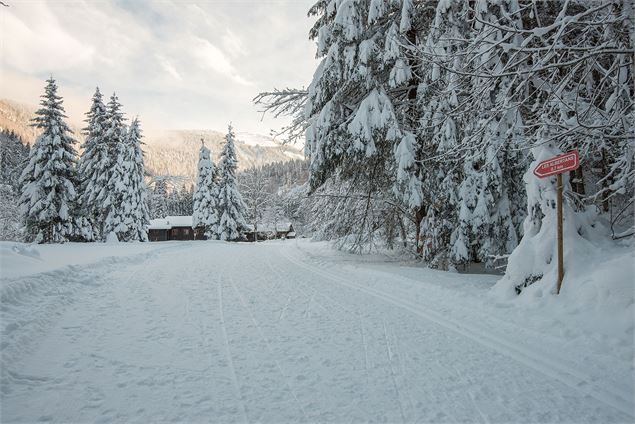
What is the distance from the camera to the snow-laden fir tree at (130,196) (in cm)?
3142

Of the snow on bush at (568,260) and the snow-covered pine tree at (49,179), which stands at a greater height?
the snow-covered pine tree at (49,179)

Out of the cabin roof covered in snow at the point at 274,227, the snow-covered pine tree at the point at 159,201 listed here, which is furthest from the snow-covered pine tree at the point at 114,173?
→ the snow-covered pine tree at the point at 159,201

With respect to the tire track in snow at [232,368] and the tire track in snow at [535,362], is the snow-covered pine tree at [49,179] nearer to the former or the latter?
the tire track in snow at [232,368]

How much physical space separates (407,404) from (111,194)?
112 feet

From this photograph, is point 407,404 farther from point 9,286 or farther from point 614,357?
point 9,286

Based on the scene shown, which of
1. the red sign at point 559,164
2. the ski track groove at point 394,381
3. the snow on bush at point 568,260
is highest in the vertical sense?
the red sign at point 559,164

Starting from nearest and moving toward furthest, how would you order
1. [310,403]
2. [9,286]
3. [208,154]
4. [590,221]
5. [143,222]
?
[310,403] < [9,286] < [590,221] < [143,222] < [208,154]

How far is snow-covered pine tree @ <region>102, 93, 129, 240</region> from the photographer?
101 ft

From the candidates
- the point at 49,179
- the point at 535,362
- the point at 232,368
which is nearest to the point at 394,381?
the point at 232,368

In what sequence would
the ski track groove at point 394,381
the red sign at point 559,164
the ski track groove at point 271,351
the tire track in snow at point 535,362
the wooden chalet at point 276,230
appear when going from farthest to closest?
the wooden chalet at point 276,230 < the red sign at point 559,164 < the tire track in snow at point 535,362 < the ski track groove at point 271,351 < the ski track groove at point 394,381

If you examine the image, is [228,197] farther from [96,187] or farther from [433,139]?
[433,139]

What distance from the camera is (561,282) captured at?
5723 mm

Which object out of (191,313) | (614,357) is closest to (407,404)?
(614,357)

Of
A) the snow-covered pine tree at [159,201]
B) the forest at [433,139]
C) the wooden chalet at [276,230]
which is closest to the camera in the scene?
the forest at [433,139]
